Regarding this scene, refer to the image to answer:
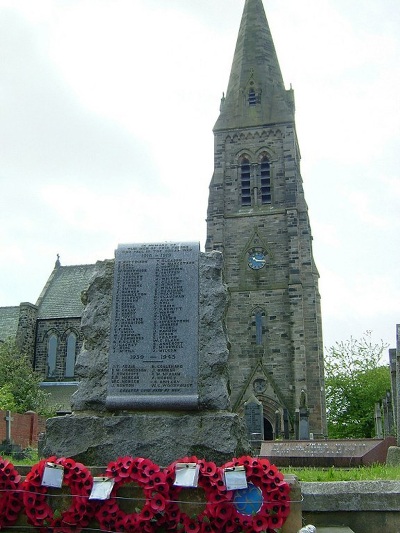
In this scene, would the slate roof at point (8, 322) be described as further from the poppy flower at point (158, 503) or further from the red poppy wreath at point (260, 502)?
the red poppy wreath at point (260, 502)

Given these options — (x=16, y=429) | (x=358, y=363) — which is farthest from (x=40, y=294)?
(x=358, y=363)

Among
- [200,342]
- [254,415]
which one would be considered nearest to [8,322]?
[254,415]

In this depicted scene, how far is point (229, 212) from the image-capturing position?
39.0 meters

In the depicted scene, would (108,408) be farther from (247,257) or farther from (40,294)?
(40,294)

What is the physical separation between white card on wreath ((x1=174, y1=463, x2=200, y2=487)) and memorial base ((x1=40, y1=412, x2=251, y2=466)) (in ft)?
4.26

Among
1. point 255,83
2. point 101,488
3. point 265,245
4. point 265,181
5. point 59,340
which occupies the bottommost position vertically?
point 101,488

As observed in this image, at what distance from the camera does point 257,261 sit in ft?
121

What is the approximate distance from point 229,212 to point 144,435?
106 ft

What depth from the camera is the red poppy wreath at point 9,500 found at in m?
5.75

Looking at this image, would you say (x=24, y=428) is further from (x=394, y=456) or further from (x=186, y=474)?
(x=186, y=474)

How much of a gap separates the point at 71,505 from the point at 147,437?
158 cm

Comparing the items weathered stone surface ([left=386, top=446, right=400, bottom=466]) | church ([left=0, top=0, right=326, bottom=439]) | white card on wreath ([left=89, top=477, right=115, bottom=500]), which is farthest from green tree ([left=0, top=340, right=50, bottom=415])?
white card on wreath ([left=89, top=477, right=115, bottom=500])

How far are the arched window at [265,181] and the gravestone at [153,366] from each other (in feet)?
104

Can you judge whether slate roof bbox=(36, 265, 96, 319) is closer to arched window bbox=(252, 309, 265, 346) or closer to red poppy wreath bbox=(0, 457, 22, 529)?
arched window bbox=(252, 309, 265, 346)
